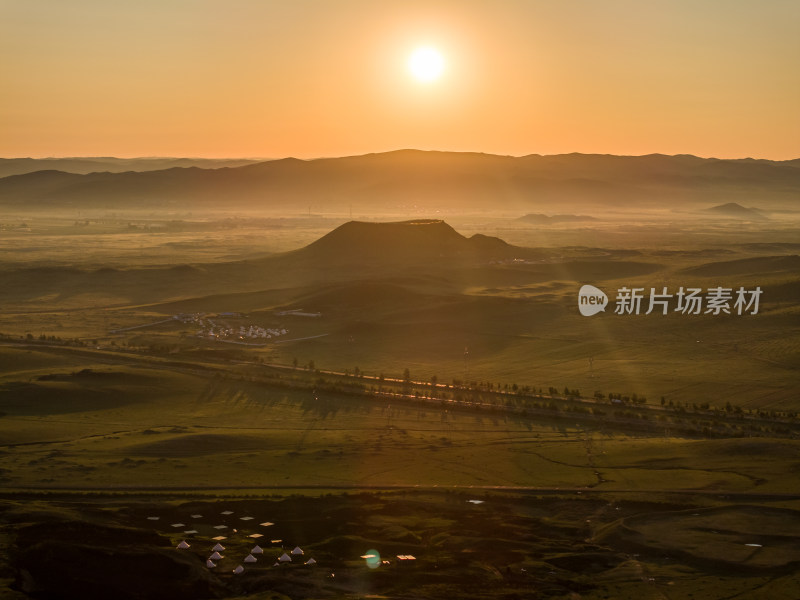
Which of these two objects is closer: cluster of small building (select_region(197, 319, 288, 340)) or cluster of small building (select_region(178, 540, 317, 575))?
cluster of small building (select_region(178, 540, 317, 575))

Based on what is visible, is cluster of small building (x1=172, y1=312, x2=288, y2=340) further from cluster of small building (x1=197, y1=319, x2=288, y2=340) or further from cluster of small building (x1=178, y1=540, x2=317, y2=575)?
cluster of small building (x1=178, y1=540, x2=317, y2=575)

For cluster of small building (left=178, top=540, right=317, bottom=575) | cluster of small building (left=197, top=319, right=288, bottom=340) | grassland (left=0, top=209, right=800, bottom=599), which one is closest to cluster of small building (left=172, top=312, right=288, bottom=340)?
cluster of small building (left=197, top=319, right=288, bottom=340)

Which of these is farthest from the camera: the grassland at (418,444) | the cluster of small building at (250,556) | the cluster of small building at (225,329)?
the cluster of small building at (225,329)

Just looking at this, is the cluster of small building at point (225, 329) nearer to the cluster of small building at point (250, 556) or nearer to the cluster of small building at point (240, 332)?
the cluster of small building at point (240, 332)

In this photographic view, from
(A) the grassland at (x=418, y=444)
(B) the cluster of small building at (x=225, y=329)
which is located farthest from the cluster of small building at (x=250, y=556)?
(B) the cluster of small building at (x=225, y=329)

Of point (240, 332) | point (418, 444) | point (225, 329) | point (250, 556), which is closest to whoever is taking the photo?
point (250, 556)

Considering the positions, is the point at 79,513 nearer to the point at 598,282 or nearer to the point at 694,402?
the point at 694,402

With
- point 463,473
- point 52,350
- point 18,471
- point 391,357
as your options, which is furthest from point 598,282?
point 18,471

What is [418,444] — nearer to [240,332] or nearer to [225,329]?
[240,332]

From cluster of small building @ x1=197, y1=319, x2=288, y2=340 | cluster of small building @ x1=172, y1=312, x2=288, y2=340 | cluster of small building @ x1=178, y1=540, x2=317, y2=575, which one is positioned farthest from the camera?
cluster of small building @ x1=172, y1=312, x2=288, y2=340

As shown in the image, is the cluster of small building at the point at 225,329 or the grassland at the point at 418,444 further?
the cluster of small building at the point at 225,329

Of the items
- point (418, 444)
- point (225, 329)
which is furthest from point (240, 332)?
point (418, 444)
